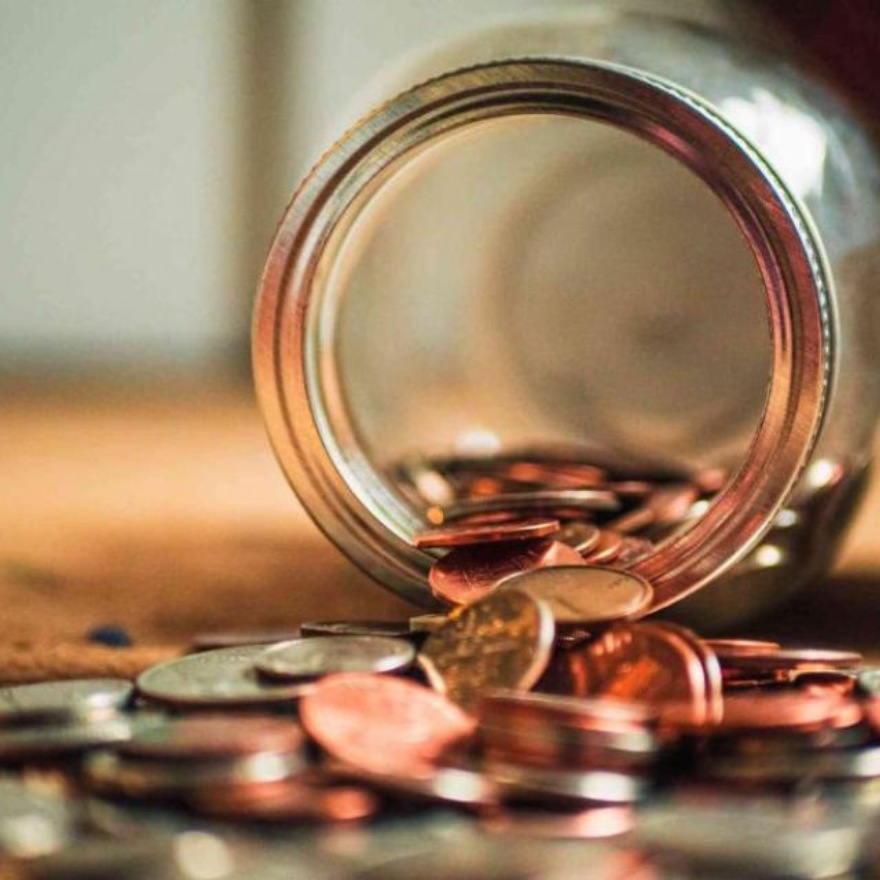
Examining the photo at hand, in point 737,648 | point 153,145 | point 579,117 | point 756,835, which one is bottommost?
point 756,835

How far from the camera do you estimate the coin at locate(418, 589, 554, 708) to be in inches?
29.0

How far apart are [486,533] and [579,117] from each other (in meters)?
0.27

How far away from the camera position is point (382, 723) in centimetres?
68

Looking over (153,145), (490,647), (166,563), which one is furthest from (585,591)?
(153,145)

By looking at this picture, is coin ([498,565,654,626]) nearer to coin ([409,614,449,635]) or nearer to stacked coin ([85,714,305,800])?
coin ([409,614,449,635])

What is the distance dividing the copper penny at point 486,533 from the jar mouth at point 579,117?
6 cm

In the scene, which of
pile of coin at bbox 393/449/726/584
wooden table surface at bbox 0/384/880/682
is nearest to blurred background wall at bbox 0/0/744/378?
wooden table surface at bbox 0/384/880/682

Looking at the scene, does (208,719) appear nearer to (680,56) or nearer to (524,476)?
(524,476)

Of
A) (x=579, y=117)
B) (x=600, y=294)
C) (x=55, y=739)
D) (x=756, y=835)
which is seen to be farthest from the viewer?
(x=600, y=294)

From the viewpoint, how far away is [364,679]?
72cm

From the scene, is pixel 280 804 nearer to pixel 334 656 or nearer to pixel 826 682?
pixel 334 656

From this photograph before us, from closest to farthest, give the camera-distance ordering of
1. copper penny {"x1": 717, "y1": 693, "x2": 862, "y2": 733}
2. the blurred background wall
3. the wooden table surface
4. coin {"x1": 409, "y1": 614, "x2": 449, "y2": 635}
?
copper penny {"x1": 717, "y1": 693, "x2": 862, "y2": 733} < coin {"x1": 409, "y1": 614, "x2": 449, "y2": 635} < the wooden table surface < the blurred background wall

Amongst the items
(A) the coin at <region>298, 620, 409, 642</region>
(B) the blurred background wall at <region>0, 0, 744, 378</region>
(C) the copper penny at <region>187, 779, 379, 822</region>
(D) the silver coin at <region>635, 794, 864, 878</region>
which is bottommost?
(D) the silver coin at <region>635, 794, 864, 878</region>

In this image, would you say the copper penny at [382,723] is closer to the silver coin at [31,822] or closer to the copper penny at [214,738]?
the copper penny at [214,738]
